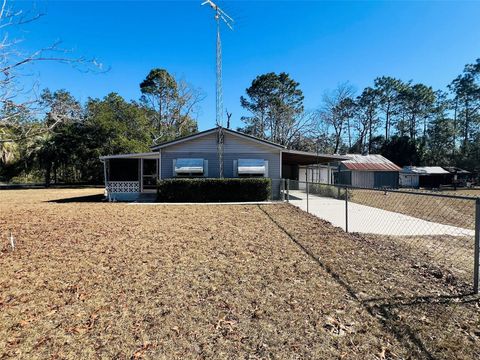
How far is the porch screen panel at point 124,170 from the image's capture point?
1575 cm

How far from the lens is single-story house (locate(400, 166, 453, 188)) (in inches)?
1284

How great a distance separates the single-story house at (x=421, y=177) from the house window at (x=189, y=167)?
29036mm

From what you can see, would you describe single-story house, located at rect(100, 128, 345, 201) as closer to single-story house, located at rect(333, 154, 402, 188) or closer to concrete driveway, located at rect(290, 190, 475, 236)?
concrete driveway, located at rect(290, 190, 475, 236)

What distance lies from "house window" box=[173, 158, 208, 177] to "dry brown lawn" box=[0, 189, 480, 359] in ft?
25.3

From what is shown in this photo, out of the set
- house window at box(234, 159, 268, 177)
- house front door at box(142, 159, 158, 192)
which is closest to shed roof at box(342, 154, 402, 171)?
house window at box(234, 159, 268, 177)

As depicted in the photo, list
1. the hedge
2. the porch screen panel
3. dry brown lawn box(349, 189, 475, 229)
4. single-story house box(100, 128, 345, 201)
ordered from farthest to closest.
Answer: the porch screen panel < single-story house box(100, 128, 345, 201) < the hedge < dry brown lawn box(349, 189, 475, 229)

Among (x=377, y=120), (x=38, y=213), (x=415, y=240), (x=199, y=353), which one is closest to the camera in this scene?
(x=199, y=353)

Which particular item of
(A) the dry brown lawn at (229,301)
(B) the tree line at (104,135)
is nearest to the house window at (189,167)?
(A) the dry brown lawn at (229,301)

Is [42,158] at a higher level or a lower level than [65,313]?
higher

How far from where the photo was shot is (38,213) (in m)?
9.29

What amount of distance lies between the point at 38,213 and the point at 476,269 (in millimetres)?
11476

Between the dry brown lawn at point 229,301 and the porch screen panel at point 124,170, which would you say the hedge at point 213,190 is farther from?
the dry brown lawn at point 229,301

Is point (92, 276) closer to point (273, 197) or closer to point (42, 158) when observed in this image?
point (273, 197)

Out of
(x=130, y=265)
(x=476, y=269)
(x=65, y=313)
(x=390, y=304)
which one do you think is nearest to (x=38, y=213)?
(x=130, y=265)
